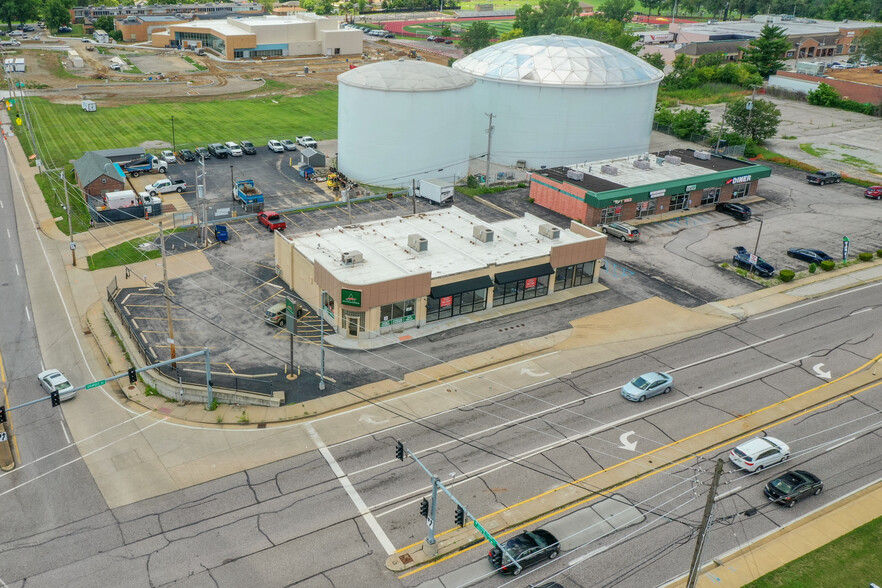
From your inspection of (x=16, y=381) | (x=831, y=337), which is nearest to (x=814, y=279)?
(x=831, y=337)

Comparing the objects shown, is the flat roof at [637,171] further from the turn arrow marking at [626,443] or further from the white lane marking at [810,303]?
the turn arrow marking at [626,443]

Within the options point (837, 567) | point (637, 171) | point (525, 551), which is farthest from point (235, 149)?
point (837, 567)

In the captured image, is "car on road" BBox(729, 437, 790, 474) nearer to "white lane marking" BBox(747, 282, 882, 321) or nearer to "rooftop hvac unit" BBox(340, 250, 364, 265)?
"white lane marking" BBox(747, 282, 882, 321)

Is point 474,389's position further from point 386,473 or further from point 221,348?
point 221,348

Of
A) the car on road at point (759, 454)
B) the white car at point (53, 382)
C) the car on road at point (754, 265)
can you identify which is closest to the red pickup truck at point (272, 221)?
the white car at point (53, 382)

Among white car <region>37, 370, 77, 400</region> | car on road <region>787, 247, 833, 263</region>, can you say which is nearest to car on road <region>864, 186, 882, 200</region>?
car on road <region>787, 247, 833, 263</region>

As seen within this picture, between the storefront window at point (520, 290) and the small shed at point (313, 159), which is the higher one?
the small shed at point (313, 159)

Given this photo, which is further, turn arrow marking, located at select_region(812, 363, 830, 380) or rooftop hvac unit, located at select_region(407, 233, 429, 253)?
rooftop hvac unit, located at select_region(407, 233, 429, 253)
